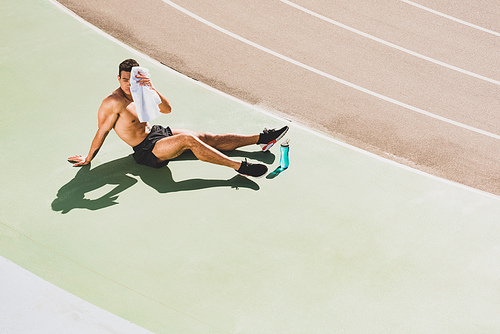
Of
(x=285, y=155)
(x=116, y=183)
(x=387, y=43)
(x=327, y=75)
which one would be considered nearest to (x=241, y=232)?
(x=285, y=155)

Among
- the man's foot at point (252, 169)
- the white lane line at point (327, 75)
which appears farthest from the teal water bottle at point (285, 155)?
the white lane line at point (327, 75)

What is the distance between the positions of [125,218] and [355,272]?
284 cm

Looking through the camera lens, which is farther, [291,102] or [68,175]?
[291,102]

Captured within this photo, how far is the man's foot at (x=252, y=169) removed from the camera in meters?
7.14

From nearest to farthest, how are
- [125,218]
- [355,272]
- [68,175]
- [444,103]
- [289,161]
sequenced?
[355,272]
[125,218]
[68,175]
[289,161]
[444,103]

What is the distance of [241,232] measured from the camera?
6.61m

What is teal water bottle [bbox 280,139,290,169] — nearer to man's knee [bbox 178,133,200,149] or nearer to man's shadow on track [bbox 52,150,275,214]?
man's shadow on track [bbox 52,150,275,214]

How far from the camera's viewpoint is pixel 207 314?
5.61 meters

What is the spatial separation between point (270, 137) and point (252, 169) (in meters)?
0.80

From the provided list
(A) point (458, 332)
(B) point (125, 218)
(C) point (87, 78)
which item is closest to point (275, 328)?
(A) point (458, 332)

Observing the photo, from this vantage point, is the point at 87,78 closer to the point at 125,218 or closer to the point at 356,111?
the point at 125,218

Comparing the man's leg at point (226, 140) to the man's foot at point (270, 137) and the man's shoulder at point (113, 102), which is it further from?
the man's shoulder at point (113, 102)

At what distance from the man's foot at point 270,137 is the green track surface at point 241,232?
0.18 metres

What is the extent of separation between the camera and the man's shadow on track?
22.5 feet
